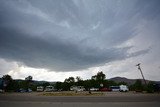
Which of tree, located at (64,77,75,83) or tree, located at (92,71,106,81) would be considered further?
tree, located at (64,77,75,83)

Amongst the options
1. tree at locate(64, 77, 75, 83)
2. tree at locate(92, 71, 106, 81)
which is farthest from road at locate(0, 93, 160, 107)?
tree at locate(64, 77, 75, 83)

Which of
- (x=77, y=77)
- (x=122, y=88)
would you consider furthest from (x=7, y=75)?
(x=122, y=88)

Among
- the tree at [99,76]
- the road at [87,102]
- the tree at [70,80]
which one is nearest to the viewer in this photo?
the road at [87,102]

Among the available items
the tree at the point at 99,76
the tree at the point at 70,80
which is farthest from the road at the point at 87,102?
the tree at the point at 70,80

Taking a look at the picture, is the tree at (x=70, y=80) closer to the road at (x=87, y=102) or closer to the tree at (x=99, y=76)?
the tree at (x=99, y=76)

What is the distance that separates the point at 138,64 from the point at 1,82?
49.5 meters

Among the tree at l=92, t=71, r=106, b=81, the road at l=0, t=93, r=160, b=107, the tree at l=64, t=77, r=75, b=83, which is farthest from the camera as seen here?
A: the tree at l=64, t=77, r=75, b=83

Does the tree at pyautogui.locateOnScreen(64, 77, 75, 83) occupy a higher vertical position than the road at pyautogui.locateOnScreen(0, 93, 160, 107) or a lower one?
higher

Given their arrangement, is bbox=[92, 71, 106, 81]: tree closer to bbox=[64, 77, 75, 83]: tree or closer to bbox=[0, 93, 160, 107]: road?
bbox=[64, 77, 75, 83]: tree

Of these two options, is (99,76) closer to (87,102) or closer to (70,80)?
(70,80)

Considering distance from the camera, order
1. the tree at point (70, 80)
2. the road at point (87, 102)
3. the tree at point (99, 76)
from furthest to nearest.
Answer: the tree at point (70, 80), the tree at point (99, 76), the road at point (87, 102)

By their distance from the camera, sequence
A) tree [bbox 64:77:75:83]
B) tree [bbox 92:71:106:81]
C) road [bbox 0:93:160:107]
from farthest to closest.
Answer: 1. tree [bbox 64:77:75:83]
2. tree [bbox 92:71:106:81]
3. road [bbox 0:93:160:107]

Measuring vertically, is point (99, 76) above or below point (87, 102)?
above

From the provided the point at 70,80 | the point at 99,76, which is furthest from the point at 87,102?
the point at 70,80
